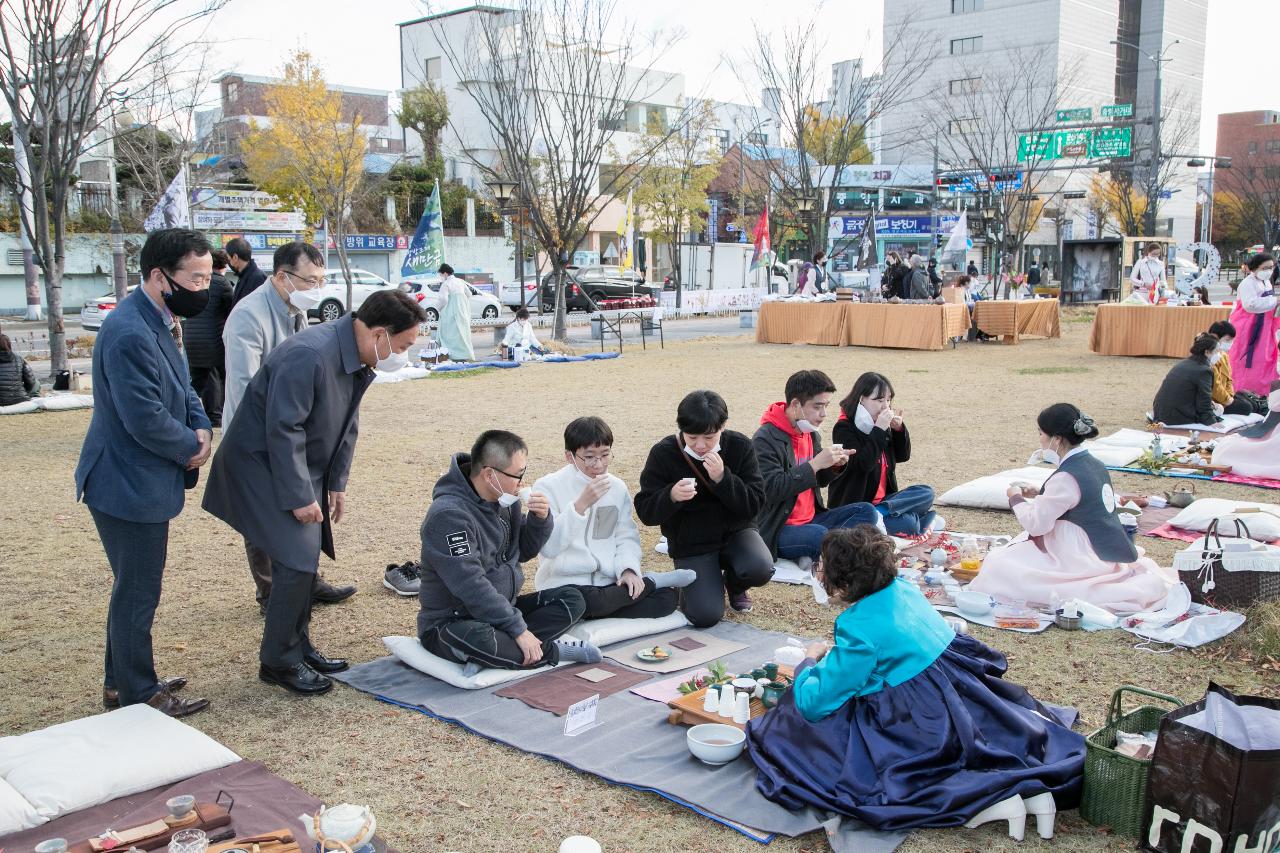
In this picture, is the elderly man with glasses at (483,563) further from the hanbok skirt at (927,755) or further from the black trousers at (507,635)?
the hanbok skirt at (927,755)

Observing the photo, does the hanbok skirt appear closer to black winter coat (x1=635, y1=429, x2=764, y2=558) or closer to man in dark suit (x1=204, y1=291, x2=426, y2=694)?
black winter coat (x1=635, y1=429, x2=764, y2=558)

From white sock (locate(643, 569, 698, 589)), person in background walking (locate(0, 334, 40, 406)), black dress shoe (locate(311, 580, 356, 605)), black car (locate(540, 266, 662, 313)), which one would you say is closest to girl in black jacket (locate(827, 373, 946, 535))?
white sock (locate(643, 569, 698, 589))

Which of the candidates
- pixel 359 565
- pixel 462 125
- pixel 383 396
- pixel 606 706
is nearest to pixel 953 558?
pixel 606 706

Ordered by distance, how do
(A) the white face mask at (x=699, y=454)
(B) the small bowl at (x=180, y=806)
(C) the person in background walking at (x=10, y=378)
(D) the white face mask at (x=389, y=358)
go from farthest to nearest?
1. (C) the person in background walking at (x=10, y=378)
2. (A) the white face mask at (x=699, y=454)
3. (D) the white face mask at (x=389, y=358)
4. (B) the small bowl at (x=180, y=806)

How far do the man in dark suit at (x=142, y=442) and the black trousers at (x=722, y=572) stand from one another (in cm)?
218

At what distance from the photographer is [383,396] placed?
12.4m

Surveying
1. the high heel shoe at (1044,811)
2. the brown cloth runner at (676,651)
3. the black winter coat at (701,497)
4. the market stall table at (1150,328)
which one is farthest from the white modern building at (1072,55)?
the high heel shoe at (1044,811)

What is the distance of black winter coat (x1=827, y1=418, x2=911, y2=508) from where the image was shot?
5.81m

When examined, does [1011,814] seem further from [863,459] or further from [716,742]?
[863,459]

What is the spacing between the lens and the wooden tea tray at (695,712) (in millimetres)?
3460

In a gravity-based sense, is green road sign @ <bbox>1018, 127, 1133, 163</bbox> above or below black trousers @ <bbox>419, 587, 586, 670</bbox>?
above

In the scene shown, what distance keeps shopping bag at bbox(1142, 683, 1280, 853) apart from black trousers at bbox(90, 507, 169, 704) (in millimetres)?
3235

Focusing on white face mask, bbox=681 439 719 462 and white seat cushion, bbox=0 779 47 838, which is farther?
white face mask, bbox=681 439 719 462

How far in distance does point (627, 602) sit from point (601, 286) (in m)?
24.7
